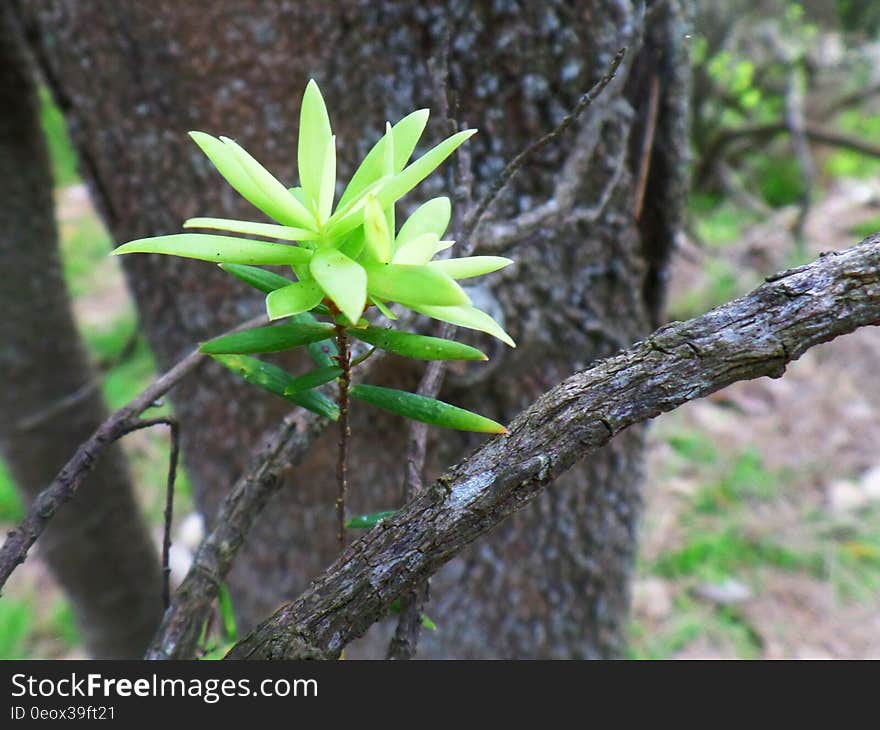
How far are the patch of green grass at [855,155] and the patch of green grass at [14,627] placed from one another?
9.18 ft

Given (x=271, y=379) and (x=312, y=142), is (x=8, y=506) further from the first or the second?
(x=312, y=142)

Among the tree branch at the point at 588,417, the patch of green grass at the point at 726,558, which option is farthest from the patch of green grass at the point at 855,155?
the tree branch at the point at 588,417

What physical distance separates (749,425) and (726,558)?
19.4 inches

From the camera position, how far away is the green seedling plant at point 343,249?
32 centimetres

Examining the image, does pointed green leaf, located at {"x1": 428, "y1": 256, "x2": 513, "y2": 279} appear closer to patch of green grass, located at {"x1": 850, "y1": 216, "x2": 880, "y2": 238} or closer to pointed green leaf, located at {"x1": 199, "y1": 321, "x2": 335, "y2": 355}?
pointed green leaf, located at {"x1": 199, "y1": 321, "x2": 335, "y2": 355}

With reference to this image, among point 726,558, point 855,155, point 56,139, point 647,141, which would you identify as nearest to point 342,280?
point 647,141

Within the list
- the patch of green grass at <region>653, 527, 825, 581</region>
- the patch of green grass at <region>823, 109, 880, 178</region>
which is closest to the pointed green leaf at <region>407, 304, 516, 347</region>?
the patch of green grass at <region>653, 527, 825, 581</region>

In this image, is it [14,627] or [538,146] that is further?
[14,627]

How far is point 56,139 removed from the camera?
2.03 meters

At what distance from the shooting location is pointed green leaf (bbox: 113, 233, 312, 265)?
0.33 metres

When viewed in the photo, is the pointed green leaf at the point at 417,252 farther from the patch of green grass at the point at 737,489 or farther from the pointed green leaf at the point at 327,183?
the patch of green grass at the point at 737,489

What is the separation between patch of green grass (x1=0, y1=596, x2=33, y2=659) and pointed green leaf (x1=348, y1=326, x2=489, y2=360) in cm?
149
